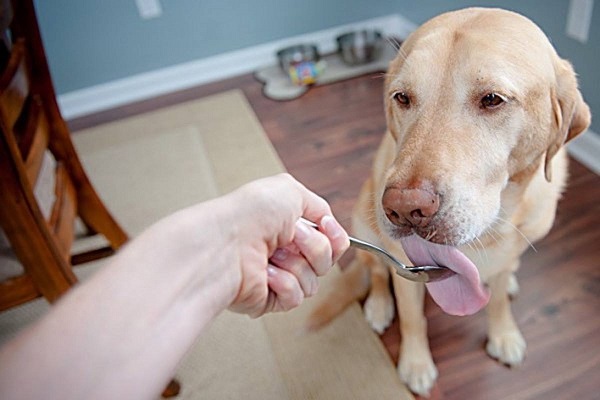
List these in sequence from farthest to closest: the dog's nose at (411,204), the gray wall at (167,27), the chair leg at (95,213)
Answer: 1. the gray wall at (167,27)
2. the chair leg at (95,213)
3. the dog's nose at (411,204)

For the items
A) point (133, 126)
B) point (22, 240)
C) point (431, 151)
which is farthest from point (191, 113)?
point (431, 151)

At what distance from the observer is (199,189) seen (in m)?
2.09

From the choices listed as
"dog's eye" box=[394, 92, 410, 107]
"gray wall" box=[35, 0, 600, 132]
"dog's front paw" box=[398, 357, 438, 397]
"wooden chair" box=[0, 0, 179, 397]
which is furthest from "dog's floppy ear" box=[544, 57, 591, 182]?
"gray wall" box=[35, 0, 600, 132]

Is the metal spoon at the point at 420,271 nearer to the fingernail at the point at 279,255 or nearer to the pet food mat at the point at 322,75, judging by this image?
the fingernail at the point at 279,255

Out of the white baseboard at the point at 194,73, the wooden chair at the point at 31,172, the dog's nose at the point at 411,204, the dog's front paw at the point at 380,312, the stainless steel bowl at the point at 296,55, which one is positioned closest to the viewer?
the dog's nose at the point at 411,204

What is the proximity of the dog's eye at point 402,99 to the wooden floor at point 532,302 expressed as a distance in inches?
28.4

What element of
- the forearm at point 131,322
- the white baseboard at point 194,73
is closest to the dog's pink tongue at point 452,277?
the forearm at point 131,322

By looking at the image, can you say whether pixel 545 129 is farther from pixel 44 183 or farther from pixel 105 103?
pixel 105 103

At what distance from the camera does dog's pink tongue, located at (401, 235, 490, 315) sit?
0.90 m

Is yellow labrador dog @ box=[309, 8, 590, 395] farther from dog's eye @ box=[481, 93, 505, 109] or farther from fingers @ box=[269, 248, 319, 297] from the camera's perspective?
fingers @ box=[269, 248, 319, 297]

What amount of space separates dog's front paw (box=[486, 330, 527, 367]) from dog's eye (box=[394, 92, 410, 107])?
0.71 m

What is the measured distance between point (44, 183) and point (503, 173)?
43.1 inches

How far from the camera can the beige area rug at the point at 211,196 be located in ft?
4.33

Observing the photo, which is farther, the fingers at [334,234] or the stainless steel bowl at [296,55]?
the stainless steel bowl at [296,55]
